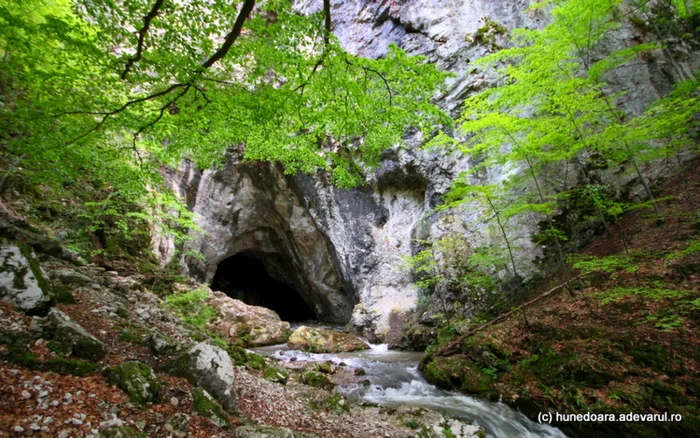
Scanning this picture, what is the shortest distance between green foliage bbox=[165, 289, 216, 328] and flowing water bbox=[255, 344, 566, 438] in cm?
283

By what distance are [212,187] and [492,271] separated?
16.3 meters

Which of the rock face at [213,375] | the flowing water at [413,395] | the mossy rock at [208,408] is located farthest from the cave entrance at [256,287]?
the mossy rock at [208,408]

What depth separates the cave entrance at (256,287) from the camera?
2628 cm

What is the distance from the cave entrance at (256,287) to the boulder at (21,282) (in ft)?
72.3

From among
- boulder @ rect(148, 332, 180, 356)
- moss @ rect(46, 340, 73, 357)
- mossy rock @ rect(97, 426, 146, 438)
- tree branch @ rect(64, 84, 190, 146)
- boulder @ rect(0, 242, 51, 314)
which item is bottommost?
mossy rock @ rect(97, 426, 146, 438)

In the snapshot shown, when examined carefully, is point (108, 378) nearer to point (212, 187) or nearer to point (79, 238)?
point (79, 238)

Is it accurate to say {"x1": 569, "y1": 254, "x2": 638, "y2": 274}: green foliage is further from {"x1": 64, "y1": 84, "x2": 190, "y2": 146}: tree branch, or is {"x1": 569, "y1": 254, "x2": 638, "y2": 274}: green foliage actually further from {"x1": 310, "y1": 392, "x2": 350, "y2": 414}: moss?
{"x1": 64, "y1": 84, "x2": 190, "y2": 146}: tree branch

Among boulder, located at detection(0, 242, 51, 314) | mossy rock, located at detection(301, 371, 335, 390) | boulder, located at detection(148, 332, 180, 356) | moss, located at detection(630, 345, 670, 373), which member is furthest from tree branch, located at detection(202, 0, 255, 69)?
moss, located at detection(630, 345, 670, 373)

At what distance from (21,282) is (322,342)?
984 cm

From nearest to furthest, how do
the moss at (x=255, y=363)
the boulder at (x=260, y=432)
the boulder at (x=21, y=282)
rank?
the boulder at (x=260, y=432)
the boulder at (x=21, y=282)
the moss at (x=255, y=363)

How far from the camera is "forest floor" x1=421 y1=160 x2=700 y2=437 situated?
191 inches

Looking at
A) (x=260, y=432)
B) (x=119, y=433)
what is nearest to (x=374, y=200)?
(x=260, y=432)

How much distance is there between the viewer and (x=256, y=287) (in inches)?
1107

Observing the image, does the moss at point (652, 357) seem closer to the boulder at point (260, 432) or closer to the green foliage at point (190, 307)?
the boulder at point (260, 432)
